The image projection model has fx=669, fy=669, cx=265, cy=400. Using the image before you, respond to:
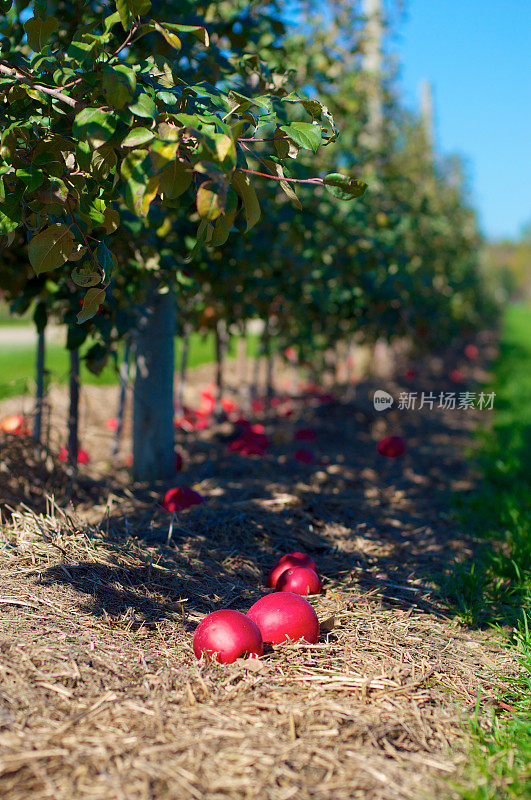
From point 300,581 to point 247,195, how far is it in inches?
60.8

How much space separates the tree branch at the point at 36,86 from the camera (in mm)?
1775

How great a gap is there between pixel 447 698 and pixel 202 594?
968 mm

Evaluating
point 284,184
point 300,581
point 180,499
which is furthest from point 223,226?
point 180,499

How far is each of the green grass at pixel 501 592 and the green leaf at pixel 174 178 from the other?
5.09 feet

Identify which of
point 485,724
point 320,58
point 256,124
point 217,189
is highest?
point 320,58

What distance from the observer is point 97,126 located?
1612mm

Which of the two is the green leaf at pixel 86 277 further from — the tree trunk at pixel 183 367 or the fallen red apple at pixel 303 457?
the tree trunk at pixel 183 367

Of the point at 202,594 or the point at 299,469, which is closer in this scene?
the point at 202,594

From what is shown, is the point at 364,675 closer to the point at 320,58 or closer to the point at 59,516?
the point at 59,516

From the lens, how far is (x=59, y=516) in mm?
3078

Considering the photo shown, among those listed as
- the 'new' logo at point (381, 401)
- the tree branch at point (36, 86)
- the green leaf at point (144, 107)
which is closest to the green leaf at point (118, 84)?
the green leaf at point (144, 107)

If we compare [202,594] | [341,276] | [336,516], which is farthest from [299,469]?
[202,594]

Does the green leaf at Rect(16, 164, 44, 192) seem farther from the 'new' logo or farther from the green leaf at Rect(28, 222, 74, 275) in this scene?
the 'new' logo

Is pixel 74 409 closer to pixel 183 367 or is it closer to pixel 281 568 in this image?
pixel 281 568
